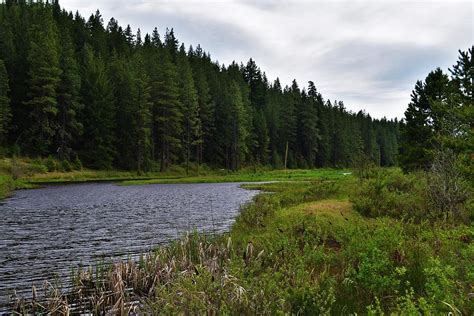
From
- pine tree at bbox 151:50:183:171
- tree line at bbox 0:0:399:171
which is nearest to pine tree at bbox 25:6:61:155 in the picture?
tree line at bbox 0:0:399:171

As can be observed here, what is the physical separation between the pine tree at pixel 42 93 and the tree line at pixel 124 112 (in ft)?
0.46

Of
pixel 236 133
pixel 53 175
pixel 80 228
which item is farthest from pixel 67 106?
pixel 80 228

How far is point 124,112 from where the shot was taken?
69.1 meters

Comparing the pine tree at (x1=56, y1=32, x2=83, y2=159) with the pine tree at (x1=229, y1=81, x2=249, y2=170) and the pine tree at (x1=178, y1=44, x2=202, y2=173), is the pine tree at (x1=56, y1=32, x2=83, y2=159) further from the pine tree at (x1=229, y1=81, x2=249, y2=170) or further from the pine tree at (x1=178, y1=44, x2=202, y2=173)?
the pine tree at (x1=229, y1=81, x2=249, y2=170)

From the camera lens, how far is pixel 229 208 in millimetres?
26859

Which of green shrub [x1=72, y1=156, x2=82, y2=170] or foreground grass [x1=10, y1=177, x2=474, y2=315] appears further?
green shrub [x1=72, y1=156, x2=82, y2=170]

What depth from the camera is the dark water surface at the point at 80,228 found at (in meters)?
12.7

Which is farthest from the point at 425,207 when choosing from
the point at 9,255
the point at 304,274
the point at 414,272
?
the point at 9,255

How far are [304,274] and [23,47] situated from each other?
7118 centimetres

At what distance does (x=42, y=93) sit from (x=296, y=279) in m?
60.3

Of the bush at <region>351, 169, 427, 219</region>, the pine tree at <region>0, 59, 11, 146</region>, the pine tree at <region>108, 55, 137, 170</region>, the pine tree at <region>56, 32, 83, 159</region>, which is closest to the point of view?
the bush at <region>351, 169, 427, 219</region>

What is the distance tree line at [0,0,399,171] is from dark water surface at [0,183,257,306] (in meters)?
30.8

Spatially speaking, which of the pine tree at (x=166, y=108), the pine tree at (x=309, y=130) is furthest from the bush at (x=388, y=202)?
the pine tree at (x=309, y=130)

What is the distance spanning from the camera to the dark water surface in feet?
41.6
